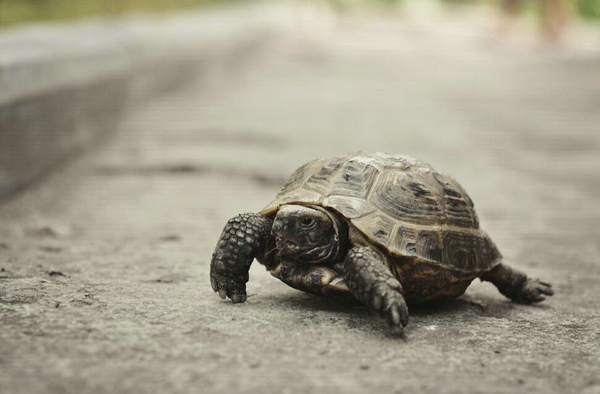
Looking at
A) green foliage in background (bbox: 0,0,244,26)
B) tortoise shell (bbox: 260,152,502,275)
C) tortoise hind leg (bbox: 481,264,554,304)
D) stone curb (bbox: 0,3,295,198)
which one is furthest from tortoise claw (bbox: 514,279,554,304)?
green foliage in background (bbox: 0,0,244,26)

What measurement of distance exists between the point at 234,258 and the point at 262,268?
0.80 m

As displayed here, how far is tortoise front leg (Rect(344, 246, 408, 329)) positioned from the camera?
2.56 metres

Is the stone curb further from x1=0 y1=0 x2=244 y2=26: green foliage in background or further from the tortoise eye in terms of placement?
the tortoise eye

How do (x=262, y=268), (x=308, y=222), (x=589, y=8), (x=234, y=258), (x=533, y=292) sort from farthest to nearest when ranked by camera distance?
(x=589, y=8)
(x=262, y=268)
(x=533, y=292)
(x=234, y=258)
(x=308, y=222)

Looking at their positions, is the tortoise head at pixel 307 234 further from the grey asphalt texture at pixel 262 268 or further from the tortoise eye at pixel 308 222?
the grey asphalt texture at pixel 262 268

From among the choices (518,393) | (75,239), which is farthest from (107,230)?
(518,393)

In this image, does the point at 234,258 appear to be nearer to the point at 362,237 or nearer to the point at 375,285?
the point at 362,237

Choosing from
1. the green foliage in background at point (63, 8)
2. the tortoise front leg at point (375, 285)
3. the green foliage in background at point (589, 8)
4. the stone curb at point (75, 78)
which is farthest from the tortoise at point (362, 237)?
the green foliage in background at point (589, 8)

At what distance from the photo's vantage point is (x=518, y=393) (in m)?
2.15

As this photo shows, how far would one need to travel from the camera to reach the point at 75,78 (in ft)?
20.5

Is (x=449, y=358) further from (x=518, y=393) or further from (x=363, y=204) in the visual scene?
(x=363, y=204)

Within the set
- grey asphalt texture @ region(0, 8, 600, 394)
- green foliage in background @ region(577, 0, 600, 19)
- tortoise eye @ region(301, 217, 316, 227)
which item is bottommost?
grey asphalt texture @ region(0, 8, 600, 394)

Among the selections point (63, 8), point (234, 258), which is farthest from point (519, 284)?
point (63, 8)

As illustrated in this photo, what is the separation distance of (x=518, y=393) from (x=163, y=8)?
1159 centimetres
